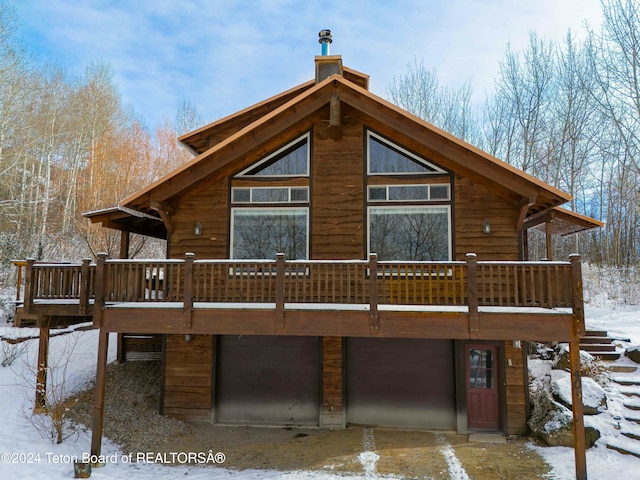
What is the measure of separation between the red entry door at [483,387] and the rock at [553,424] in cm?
79

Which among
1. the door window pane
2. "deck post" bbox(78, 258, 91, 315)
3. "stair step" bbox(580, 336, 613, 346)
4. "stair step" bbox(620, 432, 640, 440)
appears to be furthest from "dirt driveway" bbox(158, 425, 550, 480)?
"stair step" bbox(580, 336, 613, 346)

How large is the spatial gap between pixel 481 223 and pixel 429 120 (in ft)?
55.1

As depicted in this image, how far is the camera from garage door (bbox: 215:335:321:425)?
32.1ft

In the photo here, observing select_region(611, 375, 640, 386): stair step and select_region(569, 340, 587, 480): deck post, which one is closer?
select_region(569, 340, 587, 480): deck post

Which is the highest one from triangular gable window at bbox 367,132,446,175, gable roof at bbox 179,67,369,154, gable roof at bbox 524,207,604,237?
gable roof at bbox 179,67,369,154

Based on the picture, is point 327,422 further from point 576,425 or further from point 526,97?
point 526,97

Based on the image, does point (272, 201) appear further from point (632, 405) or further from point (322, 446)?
point (632, 405)

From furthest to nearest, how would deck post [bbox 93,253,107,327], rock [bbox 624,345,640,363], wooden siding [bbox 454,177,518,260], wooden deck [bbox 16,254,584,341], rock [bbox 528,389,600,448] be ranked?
rock [bbox 624,345,640,363], wooden siding [bbox 454,177,518,260], rock [bbox 528,389,600,448], deck post [bbox 93,253,107,327], wooden deck [bbox 16,254,584,341]

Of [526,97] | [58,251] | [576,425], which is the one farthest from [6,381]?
[526,97]

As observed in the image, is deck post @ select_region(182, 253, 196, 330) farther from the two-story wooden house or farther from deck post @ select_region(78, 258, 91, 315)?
deck post @ select_region(78, 258, 91, 315)

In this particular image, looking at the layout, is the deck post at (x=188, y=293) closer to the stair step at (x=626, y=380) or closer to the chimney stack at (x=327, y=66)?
the chimney stack at (x=327, y=66)

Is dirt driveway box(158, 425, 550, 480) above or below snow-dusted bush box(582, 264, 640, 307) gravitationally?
below

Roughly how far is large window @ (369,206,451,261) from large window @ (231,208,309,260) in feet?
5.38

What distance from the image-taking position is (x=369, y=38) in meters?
15.9
